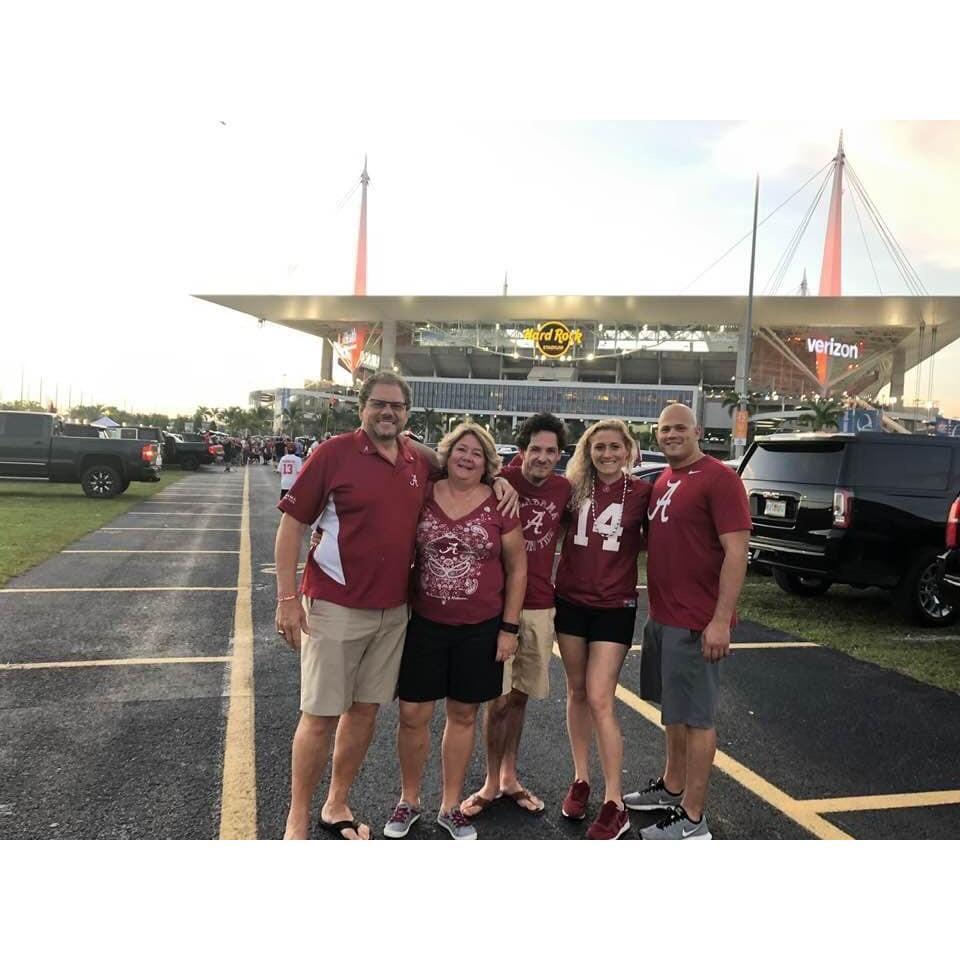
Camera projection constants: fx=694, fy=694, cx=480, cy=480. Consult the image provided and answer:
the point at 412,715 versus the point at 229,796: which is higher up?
the point at 412,715

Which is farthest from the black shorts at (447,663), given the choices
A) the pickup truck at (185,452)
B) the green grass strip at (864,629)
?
the pickup truck at (185,452)

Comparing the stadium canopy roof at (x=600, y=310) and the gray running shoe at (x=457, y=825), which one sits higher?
the stadium canopy roof at (x=600, y=310)

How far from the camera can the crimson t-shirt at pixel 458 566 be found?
2.81 metres

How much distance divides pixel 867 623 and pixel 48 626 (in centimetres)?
719

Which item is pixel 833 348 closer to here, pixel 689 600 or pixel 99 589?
pixel 99 589

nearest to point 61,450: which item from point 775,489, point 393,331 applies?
point 775,489

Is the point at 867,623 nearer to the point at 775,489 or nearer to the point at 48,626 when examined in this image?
the point at 775,489

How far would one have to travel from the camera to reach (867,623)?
6605mm

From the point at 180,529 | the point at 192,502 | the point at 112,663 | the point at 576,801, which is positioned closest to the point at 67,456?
the point at 192,502

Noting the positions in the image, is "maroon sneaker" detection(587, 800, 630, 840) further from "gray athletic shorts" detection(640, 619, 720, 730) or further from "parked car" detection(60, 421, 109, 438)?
"parked car" detection(60, 421, 109, 438)

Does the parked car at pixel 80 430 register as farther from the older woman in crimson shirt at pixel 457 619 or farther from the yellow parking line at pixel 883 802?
the yellow parking line at pixel 883 802

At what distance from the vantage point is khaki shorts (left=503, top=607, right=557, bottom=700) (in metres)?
3.08

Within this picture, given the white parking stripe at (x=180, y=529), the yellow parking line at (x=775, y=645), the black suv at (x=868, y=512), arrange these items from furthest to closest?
the white parking stripe at (x=180, y=529)
the black suv at (x=868, y=512)
the yellow parking line at (x=775, y=645)
